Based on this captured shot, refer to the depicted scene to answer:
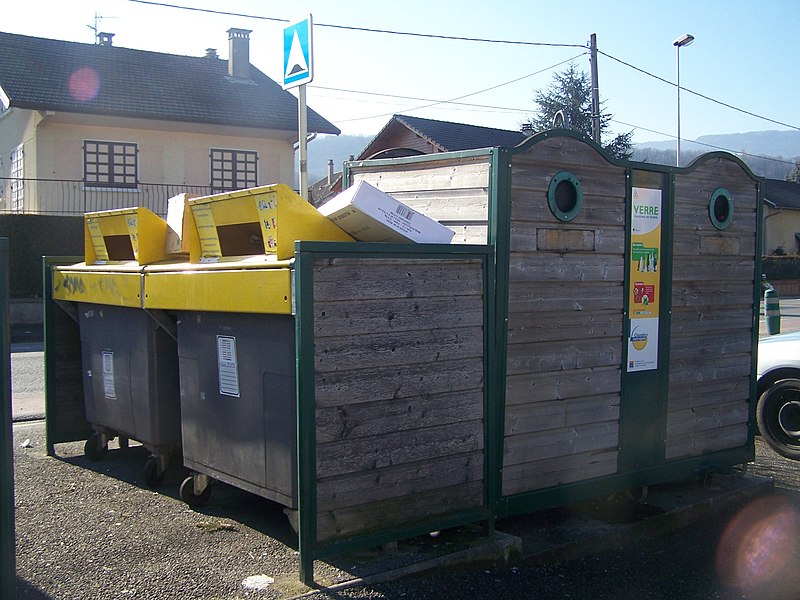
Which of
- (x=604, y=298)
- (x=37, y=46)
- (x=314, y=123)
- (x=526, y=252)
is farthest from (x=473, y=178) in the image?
(x=37, y=46)


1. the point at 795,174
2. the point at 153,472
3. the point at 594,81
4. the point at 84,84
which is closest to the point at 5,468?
the point at 153,472

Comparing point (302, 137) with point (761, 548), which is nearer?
point (761, 548)

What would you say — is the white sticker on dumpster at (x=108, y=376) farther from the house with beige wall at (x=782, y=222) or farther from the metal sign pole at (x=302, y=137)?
the house with beige wall at (x=782, y=222)

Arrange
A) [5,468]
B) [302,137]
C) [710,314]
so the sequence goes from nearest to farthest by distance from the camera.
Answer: [5,468] < [710,314] < [302,137]

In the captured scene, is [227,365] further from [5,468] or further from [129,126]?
[129,126]

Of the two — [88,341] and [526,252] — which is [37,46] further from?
[526,252]

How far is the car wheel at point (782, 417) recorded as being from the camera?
23.6 feet

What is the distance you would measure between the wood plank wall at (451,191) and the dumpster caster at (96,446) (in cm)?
293

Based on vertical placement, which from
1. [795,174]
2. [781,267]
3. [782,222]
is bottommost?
[781,267]

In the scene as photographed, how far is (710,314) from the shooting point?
5.89m

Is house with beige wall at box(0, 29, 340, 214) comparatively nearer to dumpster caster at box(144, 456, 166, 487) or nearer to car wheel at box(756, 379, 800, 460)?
dumpster caster at box(144, 456, 166, 487)

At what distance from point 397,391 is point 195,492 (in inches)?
68.1

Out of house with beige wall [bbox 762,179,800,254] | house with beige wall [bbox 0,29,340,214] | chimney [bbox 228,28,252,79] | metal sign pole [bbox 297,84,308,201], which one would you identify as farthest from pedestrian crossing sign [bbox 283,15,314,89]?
house with beige wall [bbox 762,179,800,254]

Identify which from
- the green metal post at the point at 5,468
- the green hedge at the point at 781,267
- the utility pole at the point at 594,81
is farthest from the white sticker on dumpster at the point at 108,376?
the green hedge at the point at 781,267
